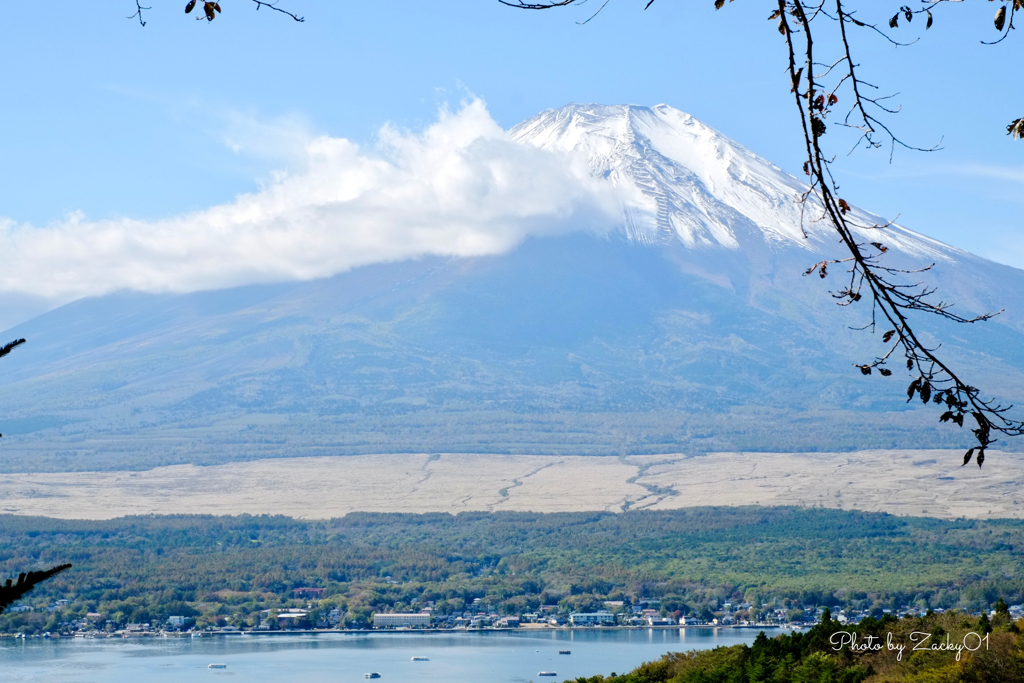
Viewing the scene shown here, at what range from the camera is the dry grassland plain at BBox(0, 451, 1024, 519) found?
10406 centimetres

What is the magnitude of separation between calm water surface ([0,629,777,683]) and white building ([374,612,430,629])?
2.64 m

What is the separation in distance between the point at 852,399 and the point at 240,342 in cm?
7974

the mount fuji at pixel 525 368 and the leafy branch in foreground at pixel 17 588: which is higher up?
the mount fuji at pixel 525 368

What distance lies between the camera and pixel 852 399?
15375cm

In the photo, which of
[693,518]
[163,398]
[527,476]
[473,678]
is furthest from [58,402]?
[473,678]

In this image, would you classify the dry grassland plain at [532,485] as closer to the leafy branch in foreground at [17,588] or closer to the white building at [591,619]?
the white building at [591,619]

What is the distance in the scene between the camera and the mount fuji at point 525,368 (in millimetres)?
135750

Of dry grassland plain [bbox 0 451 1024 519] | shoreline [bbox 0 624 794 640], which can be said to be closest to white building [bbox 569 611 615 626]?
shoreline [bbox 0 624 794 640]

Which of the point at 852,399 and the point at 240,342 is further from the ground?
the point at 240,342

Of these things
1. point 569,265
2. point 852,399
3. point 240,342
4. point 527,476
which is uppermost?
point 569,265

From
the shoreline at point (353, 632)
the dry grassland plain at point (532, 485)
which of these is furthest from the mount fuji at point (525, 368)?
the shoreline at point (353, 632)

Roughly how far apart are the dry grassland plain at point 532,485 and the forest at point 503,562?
6350 mm

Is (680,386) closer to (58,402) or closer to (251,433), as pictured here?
(251,433)

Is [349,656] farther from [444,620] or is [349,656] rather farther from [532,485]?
[532,485]
